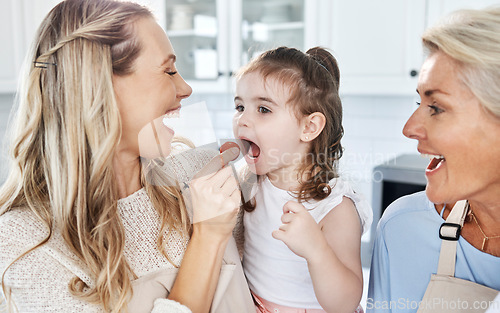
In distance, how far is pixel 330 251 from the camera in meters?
0.96

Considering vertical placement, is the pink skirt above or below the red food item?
below

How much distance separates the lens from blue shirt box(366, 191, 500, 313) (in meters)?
0.90

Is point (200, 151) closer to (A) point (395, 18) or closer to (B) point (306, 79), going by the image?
(B) point (306, 79)

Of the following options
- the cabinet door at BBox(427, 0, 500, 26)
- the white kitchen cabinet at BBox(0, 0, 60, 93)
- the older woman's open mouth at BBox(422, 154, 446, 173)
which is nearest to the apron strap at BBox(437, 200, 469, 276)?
the older woman's open mouth at BBox(422, 154, 446, 173)

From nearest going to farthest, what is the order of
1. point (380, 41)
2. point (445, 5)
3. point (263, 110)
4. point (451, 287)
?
point (451, 287)
point (263, 110)
point (445, 5)
point (380, 41)

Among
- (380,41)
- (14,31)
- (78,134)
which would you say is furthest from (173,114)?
(14,31)

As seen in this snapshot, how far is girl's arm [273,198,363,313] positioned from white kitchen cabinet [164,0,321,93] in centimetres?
141

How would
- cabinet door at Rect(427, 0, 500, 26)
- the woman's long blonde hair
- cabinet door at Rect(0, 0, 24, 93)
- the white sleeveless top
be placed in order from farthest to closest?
cabinet door at Rect(0, 0, 24, 93), cabinet door at Rect(427, 0, 500, 26), the white sleeveless top, the woman's long blonde hair

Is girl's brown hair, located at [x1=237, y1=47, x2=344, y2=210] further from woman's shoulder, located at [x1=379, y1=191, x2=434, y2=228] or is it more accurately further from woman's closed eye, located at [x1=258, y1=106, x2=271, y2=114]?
woman's shoulder, located at [x1=379, y1=191, x2=434, y2=228]

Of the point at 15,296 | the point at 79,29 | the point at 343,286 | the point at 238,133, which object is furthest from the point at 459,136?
the point at 15,296

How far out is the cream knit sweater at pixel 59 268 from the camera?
0.84 metres

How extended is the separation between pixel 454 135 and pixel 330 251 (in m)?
0.34

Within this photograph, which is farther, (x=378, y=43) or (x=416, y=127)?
(x=378, y=43)

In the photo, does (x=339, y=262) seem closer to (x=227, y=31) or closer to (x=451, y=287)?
(x=451, y=287)
